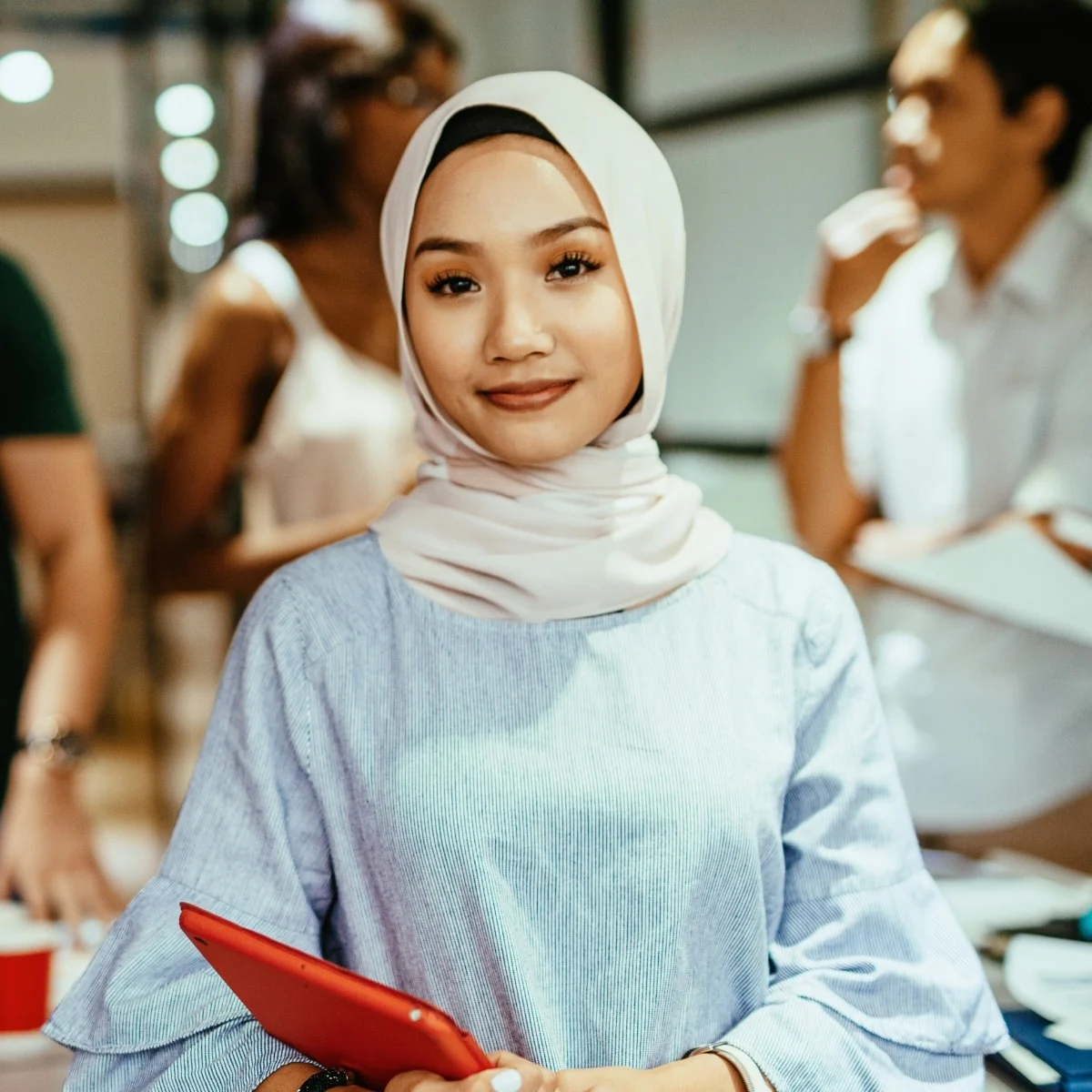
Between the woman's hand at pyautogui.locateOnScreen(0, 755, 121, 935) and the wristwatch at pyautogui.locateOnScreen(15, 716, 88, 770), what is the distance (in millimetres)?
12

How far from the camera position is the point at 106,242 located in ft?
14.6

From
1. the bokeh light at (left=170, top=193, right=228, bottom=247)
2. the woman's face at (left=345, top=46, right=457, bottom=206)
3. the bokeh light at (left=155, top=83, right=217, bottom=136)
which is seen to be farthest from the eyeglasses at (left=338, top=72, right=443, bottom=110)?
the bokeh light at (left=155, top=83, right=217, bottom=136)

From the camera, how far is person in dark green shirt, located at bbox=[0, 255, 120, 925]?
149 cm

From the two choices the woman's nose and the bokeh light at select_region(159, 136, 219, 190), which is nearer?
the woman's nose

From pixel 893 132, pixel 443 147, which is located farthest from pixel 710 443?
pixel 443 147

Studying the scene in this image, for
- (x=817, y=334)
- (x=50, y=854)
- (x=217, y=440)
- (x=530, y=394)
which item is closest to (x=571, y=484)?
(x=530, y=394)

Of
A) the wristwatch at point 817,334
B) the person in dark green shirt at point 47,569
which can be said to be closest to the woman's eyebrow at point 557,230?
the person in dark green shirt at point 47,569

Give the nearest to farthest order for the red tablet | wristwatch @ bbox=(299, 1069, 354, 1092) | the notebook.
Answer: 1. the red tablet
2. wristwatch @ bbox=(299, 1069, 354, 1092)
3. the notebook

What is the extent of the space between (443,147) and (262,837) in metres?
0.47

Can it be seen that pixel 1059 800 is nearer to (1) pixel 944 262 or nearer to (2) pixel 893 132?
(1) pixel 944 262

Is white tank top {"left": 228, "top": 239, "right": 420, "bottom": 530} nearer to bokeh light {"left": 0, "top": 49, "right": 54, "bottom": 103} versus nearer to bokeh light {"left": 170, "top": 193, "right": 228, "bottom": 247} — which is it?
bokeh light {"left": 170, "top": 193, "right": 228, "bottom": 247}

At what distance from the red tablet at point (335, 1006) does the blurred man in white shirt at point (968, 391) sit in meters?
1.26

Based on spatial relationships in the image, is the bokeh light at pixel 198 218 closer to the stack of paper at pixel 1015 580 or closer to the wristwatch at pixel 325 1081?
the stack of paper at pixel 1015 580

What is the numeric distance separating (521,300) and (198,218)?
9.55 feet
